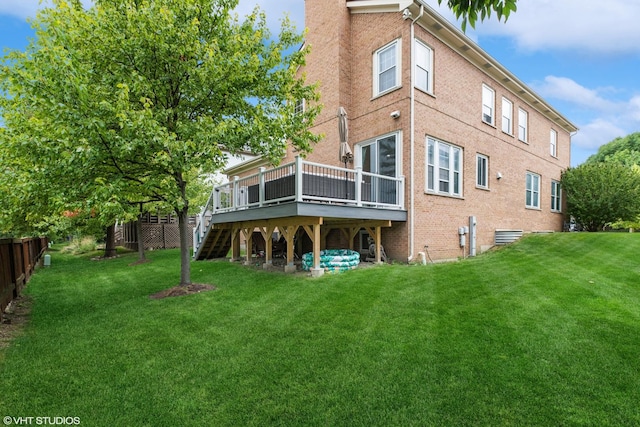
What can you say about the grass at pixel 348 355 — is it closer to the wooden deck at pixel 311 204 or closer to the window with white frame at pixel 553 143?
the wooden deck at pixel 311 204

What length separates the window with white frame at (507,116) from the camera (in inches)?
598

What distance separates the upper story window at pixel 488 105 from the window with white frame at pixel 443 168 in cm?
275

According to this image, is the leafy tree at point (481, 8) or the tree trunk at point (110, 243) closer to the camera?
the leafy tree at point (481, 8)

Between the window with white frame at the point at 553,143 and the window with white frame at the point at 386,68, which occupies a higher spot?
the window with white frame at the point at 386,68

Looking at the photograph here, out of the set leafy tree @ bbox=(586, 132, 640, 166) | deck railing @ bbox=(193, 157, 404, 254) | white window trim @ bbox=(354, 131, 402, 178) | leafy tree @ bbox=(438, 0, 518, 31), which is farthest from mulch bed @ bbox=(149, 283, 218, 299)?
leafy tree @ bbox=(586, 132, 640, 166)

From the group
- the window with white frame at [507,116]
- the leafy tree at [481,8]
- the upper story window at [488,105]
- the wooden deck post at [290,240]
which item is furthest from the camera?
the window with white frame at [507,116]

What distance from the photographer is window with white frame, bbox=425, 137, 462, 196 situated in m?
11.5

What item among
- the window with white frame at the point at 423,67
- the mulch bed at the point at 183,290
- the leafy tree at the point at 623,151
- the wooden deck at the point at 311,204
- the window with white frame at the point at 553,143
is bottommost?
the mulch bed at the point at 183,290

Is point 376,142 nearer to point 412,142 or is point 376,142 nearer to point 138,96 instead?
point 412,142

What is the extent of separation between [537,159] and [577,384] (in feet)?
56.9

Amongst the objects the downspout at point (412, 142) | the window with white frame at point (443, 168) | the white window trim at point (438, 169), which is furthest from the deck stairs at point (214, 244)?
the window with white frame at point (443, 168)

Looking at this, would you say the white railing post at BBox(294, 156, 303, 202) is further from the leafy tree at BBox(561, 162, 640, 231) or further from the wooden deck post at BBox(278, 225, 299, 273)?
the leafy tree at BBox(561, 162, 640, 231)

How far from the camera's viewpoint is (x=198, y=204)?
21.4m

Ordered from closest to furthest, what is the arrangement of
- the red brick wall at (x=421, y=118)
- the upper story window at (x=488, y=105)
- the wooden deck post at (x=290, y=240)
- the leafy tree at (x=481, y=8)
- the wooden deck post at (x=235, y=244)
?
the leafy tree at (x=481, y=8)
the wooden deck post at (x=290, y=240)
the red brick wall at (x=421, y=118)
the wooden deck post at (x=235, y=244)
the upper story window at (x=488, y=105)
